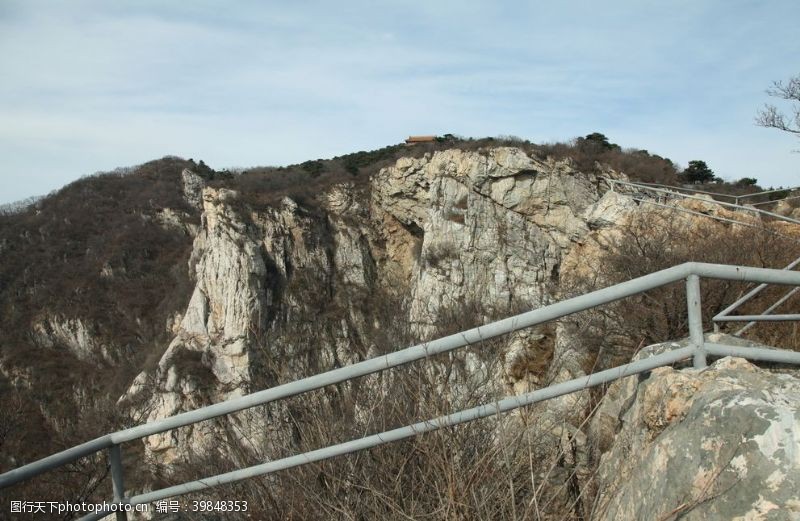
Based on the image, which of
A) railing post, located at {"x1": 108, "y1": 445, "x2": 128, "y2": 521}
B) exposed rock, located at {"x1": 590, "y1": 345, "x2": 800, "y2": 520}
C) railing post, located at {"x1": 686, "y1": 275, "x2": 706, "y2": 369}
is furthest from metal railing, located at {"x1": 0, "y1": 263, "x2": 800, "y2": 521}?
railing post, located at {"x1": 108, "y1": 445, "x2": 128, "y2": 521}

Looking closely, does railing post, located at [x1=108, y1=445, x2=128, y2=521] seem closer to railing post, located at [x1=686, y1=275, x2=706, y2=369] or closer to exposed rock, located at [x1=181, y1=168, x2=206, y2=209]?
railing post, located at [x1=686, y1=275, x2=706, y2=369]

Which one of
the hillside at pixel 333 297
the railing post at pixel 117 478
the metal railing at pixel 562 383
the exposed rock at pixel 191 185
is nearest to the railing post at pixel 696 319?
the metal railing at pixel 562 383

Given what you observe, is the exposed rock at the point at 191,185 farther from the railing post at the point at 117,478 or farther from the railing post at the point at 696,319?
the railing post at the point at 696,319

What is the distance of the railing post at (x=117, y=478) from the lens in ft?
9.18

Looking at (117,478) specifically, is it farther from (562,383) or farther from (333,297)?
(333,297)

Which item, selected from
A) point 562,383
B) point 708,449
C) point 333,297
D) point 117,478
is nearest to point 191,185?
point 333,297

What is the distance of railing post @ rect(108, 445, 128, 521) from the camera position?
2798mm

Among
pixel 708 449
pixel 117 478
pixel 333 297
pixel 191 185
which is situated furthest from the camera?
pixel 191 185

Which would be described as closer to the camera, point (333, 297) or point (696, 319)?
point (696, 319)

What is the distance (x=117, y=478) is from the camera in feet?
9.27

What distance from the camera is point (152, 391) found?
34594mm

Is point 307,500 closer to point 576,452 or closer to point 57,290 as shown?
point 576,452

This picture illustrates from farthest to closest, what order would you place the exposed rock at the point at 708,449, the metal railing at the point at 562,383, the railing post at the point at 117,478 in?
the railing post at the point at 117,478 → the metal railing at the point at 562,383 → the exposed rock at the point at 708,449

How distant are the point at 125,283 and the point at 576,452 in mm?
62802
